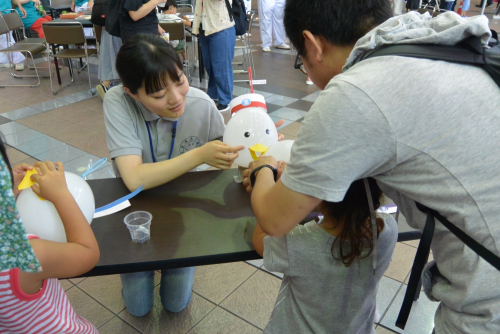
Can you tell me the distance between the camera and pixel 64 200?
0.91m

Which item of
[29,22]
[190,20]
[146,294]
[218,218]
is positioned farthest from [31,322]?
[29,22]

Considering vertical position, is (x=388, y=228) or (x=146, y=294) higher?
(x=388, y=228)

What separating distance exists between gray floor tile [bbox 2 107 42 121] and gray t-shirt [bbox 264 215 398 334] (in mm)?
3884

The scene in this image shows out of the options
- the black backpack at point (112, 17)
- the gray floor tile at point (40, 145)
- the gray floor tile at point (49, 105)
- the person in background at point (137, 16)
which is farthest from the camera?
the gray floor tile at point (49, 105)

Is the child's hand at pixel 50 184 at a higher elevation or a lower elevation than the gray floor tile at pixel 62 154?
higher

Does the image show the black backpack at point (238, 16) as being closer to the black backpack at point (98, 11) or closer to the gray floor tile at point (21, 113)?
the black backpack at point (98, 11)

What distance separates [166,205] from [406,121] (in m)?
0.84

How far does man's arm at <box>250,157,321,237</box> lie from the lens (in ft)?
2.33

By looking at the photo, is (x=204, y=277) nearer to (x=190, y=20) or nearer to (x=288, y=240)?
(x=288, y=240)

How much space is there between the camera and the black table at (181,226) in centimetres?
101

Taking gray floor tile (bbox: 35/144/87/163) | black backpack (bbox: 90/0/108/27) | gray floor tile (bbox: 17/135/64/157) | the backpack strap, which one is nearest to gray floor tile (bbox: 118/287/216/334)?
the backpack strap

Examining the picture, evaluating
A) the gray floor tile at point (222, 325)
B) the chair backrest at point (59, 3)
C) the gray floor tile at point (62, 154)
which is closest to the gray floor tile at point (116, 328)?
the gray floor tile at point (222, 325)

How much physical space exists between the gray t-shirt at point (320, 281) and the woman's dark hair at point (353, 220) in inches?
1.1

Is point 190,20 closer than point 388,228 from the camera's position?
No
